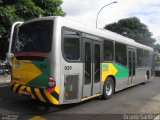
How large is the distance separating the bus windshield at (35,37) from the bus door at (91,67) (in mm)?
1452

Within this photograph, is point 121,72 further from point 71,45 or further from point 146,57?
point 146,57

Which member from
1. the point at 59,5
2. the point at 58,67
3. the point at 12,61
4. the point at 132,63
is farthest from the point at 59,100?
the point at 59,5

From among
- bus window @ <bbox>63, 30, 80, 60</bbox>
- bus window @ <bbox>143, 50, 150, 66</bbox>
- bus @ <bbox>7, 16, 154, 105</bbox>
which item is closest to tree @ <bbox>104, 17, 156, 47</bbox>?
bus window @ <bbox>143, 50, 150, 66</bbox>

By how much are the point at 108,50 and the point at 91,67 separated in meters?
1.68

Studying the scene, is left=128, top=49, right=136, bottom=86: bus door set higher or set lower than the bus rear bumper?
higher

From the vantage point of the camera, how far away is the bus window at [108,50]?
31.4ft

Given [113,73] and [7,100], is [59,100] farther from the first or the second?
[113,73]

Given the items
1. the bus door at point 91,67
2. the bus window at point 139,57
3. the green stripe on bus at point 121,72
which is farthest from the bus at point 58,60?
the bus window at point 139,57

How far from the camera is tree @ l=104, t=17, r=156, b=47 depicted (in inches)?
1774

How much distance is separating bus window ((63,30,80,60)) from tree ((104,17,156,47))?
126ft

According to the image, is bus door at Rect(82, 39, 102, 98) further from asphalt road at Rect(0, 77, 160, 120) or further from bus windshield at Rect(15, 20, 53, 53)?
bus windshield at Rect(15, 20, 53, 53)

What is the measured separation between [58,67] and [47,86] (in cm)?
62

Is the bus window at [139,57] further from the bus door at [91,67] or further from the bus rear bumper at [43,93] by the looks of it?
the bus rear bumper at [43,93]

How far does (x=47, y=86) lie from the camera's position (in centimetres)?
686
